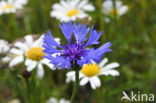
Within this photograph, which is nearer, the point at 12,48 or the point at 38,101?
the point at 38,101

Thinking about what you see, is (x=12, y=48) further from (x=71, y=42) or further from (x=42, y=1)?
(x=42, y=1)

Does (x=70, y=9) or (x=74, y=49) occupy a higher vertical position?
(x=70, y=9)

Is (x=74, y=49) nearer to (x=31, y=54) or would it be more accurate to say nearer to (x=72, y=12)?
(x=31, y=54)

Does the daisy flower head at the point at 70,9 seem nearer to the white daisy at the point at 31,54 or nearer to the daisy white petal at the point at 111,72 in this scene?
the white daisy at the point at 31,54

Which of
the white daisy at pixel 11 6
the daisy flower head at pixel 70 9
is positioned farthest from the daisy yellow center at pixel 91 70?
the white daisy at pixel 11 6

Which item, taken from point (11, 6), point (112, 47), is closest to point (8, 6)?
point (11, 6)

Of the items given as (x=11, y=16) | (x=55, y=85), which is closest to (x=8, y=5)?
(x=11, y=16)

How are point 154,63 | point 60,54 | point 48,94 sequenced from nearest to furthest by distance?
point 60,54, point 48,94, point 154,63
